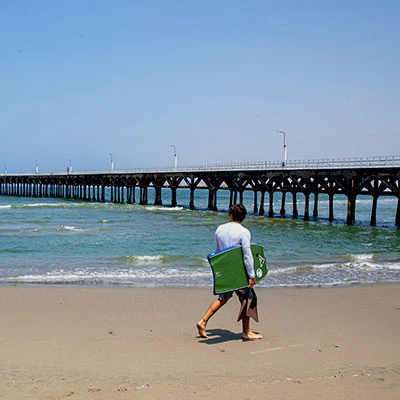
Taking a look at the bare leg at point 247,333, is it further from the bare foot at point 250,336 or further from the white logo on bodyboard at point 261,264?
the white logo on bodyboard at point 261,264

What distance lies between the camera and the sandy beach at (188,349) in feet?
14.1

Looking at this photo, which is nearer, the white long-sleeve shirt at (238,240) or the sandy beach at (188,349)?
the sandy beach at (188,349)

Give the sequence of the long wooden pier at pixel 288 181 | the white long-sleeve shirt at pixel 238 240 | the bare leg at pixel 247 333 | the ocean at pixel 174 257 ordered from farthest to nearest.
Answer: the long wooden pier at pixel 288 181 → the ocean at pixel 174 257 → the bare leg at pixel 247 333 → the white long-sleeve shirt at pixel 238 240

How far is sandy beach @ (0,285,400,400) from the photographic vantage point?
14.1 feet


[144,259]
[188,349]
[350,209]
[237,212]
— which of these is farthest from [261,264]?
[350,209]

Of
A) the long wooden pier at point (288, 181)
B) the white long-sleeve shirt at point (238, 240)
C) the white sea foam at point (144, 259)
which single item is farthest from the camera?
the long wooden pier at point (288, 181)

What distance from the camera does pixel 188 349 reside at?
215 inches

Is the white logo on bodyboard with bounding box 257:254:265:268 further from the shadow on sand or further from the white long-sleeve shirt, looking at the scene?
the shadow on sand

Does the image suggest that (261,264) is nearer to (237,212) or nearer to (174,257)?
(237,212)

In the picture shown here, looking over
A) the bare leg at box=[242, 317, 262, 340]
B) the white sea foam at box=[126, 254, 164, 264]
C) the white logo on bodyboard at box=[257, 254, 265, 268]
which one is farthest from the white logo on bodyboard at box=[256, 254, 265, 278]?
the white sea foam at box=[126, 254, 164, 264]

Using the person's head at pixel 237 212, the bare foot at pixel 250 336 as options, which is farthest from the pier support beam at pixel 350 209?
the person's head at pixel 237 212

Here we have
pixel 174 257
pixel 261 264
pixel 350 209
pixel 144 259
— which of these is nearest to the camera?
pixel 261 264

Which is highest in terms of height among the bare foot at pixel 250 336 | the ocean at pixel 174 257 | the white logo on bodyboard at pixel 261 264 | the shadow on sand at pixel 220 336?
the white logo on bodyboard at pixel 261 264

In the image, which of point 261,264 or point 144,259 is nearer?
point 261,264
